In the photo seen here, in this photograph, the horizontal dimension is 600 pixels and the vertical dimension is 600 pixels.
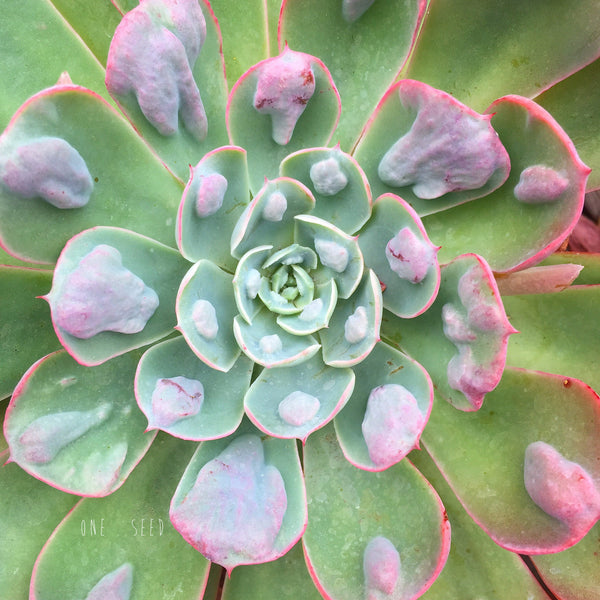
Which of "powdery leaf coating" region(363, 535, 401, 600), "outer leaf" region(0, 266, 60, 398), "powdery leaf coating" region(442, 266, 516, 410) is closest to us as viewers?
"powdery leaf coating" region(442, 266, 516, 410)

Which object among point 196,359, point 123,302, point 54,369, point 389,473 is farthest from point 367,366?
point 54,369

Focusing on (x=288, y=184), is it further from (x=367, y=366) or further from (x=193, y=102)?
(x=367, y=366)

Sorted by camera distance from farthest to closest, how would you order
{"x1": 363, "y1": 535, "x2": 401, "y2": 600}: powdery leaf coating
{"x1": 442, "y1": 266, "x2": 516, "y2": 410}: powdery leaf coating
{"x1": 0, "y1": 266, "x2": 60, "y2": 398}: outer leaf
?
{"x1": 0, "y1": 266, "x2": 60, "y2": 398}: outer leaf < {"x1": 363, "y1": 535, "x2": 401, "y2": 600}: powdery leaf coating < {"x1": 442, "y1": 266, "x2": 516, "y2": 410}: powdery leaf coating

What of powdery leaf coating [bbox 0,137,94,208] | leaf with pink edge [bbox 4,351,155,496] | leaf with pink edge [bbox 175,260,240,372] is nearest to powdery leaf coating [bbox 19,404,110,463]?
leaf with pink edge [bbox 4,351,155,496]

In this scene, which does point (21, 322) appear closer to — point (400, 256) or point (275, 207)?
point (275, 207)

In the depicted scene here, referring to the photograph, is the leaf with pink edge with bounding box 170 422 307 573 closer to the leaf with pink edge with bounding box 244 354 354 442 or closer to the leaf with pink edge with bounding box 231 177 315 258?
the leaf with pink edge with bounding box 244 354 354 442
